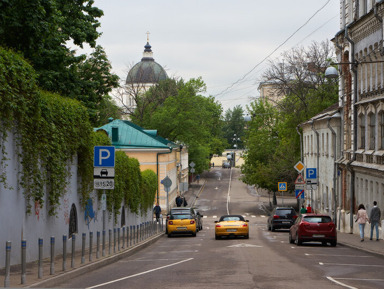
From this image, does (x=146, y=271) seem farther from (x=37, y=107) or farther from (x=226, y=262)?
(x=37, y=107)

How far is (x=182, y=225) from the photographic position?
37438 millimetres

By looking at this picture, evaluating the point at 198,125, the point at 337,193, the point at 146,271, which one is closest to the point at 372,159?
the point at 337,193

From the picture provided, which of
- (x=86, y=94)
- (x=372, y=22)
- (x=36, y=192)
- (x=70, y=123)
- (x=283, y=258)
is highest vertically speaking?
(x=372, y=22)

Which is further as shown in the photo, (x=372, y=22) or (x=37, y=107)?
(x=372, y=22)

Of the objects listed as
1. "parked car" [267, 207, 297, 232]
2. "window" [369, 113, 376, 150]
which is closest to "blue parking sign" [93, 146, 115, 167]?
"window" [369, 113, 376, 150]

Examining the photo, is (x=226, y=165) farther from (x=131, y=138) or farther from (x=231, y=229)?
(x=231, y=229)

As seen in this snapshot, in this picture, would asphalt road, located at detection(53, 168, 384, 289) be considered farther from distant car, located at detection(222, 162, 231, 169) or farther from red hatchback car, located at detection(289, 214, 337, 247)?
distant car, located at detection(222, 162, 231, 169)

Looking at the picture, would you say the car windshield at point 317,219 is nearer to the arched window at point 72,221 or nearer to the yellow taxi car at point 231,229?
the yellow taxi car at point 231,229

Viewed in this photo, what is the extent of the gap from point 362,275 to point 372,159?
1891 cm

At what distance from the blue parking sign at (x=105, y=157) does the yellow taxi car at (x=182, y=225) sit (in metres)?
16.8

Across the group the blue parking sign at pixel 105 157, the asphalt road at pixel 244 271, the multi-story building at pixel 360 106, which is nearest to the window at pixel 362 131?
the multi-story building at pixel 360 106

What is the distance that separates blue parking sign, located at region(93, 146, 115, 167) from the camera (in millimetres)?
21016

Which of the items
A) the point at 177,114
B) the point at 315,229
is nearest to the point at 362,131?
the point at 315,229

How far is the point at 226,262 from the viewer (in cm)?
1938
